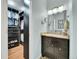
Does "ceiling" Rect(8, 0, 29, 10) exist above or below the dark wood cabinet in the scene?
above

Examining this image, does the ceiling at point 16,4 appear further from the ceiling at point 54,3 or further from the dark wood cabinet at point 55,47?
the dark wood cabinet at point 55,47

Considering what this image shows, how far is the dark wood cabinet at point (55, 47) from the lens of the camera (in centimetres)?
277

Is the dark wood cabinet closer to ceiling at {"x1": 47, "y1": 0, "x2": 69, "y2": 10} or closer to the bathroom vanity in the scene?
the bathroom vanity

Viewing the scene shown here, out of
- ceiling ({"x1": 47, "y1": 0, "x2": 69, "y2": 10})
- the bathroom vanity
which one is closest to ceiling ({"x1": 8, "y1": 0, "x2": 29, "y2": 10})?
ceiling ({"x1": 47, "y1": 0, "x2": 69, "y2": 10})

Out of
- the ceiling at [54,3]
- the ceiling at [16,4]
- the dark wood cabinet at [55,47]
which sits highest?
the ceiling at [16,4]

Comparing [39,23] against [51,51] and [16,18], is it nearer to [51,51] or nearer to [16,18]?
[51,51]

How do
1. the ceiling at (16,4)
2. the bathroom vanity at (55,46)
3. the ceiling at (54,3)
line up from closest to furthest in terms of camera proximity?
1. the bathroom vanity at (55,46)
2. the ceiling at (54,3)
3. the ceiling at (16,4)

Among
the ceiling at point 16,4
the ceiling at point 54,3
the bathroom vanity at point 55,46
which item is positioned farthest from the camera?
the ceiling at point 16,4

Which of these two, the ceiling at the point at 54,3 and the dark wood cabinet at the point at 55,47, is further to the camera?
the ceiling at the point at 54,3

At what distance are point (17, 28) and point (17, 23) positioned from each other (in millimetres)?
317

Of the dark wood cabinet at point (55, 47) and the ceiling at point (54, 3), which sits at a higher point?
the ceiling at point (54, 3)

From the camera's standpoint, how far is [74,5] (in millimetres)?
2418

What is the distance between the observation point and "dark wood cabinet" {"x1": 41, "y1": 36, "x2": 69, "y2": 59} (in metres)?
2.77

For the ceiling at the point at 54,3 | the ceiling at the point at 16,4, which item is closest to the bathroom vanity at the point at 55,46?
the ceiling at the point at 54,3
